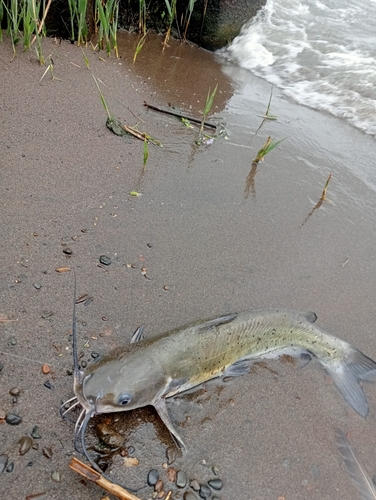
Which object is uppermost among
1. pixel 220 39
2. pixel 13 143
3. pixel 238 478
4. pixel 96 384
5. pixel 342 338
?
pixel 220 39

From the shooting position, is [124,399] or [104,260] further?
[104,260]

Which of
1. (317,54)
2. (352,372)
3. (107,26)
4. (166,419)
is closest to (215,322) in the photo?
(166,419)

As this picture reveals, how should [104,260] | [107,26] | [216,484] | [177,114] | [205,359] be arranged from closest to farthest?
[216,484]
[205,359]
[104,260]
[177,114]
[107,26]

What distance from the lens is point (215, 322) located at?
8.81 ft

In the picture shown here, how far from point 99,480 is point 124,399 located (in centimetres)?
37

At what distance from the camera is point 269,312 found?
9.48ft

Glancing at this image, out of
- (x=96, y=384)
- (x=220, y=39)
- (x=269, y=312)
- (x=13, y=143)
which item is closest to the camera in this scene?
(x=96, y=384)

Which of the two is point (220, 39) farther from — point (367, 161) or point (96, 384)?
point (96, 384)

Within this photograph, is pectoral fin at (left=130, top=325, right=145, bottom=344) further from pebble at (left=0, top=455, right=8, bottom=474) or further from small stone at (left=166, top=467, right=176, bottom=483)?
pebble at (left=0, top=455, right=8, bottom=474)

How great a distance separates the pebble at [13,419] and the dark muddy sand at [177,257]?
31 millimetres

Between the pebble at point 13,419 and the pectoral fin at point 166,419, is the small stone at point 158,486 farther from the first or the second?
the pebble at point 13,419

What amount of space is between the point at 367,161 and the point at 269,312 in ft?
10.8

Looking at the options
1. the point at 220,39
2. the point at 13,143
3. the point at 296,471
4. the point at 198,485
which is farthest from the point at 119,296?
the point at 220,39

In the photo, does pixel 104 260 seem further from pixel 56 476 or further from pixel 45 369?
pixel 56 476
